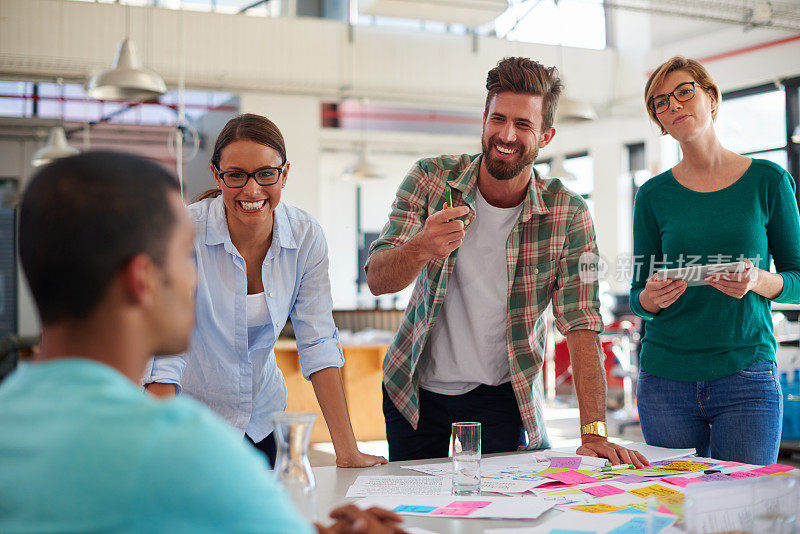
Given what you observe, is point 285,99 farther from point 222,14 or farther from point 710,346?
point 710,346

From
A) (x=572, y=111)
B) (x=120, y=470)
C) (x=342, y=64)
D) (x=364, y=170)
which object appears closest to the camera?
(x=120, y=470)

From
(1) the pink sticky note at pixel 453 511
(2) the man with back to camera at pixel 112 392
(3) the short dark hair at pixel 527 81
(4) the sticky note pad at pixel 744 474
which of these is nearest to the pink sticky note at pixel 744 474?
(4) the sticky note pad at pixel 744 474

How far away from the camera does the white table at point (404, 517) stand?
131 cm

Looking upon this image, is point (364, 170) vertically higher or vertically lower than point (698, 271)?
higher

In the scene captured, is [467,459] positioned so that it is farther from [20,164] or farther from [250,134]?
[20,164]

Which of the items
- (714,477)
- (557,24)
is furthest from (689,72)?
(557,24)

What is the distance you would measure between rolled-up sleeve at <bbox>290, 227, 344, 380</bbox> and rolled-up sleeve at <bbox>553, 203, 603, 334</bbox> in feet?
2.01

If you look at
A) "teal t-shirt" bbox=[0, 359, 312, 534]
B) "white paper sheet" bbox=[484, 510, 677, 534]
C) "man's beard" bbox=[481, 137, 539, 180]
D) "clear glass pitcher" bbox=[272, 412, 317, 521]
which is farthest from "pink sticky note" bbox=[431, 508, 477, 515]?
"man's beard" bbox=[481, 137, 539, 180]

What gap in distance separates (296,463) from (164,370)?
2.60 feet

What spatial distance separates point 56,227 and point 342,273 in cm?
1183

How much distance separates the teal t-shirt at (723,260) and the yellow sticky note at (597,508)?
764 millimetres

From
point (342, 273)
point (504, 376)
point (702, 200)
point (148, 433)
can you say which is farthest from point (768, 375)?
point (342, 273)

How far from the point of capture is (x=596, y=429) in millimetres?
1952

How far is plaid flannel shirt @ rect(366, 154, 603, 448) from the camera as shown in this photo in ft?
6.90
